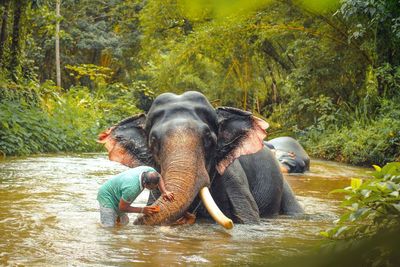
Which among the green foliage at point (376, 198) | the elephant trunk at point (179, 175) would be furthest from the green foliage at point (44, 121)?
the green foliage at point (376, 198)

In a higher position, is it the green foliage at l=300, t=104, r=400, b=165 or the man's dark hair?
the man's dark hair

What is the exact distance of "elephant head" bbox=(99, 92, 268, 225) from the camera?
5.82 m

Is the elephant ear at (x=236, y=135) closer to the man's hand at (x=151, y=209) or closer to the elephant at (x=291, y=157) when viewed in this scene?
the man's hand at (x=151, y=209)

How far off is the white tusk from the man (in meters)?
0.37

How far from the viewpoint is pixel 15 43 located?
17375 millimetres

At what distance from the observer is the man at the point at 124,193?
229 inches

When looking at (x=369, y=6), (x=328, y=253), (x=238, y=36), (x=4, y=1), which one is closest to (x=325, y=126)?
(x=238, y=36)

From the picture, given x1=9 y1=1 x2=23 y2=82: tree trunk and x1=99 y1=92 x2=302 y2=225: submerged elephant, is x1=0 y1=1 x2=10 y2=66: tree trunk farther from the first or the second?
x1=99 y1=92 x2=302 y2=225: submerged elephant

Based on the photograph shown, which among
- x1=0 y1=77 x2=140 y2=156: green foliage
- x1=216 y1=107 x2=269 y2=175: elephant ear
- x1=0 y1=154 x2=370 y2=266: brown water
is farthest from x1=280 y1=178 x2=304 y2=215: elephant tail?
x1=0 y1=77 x2=140 y2=156: green foliage

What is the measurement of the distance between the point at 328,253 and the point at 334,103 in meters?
21.3

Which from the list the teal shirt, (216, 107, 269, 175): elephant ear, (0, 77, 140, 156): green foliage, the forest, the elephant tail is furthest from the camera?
the forest

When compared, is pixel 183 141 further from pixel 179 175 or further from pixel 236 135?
pixel 236 135

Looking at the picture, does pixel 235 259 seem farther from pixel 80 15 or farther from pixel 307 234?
pixel 80 15

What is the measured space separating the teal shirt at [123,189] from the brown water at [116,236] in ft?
0.79
